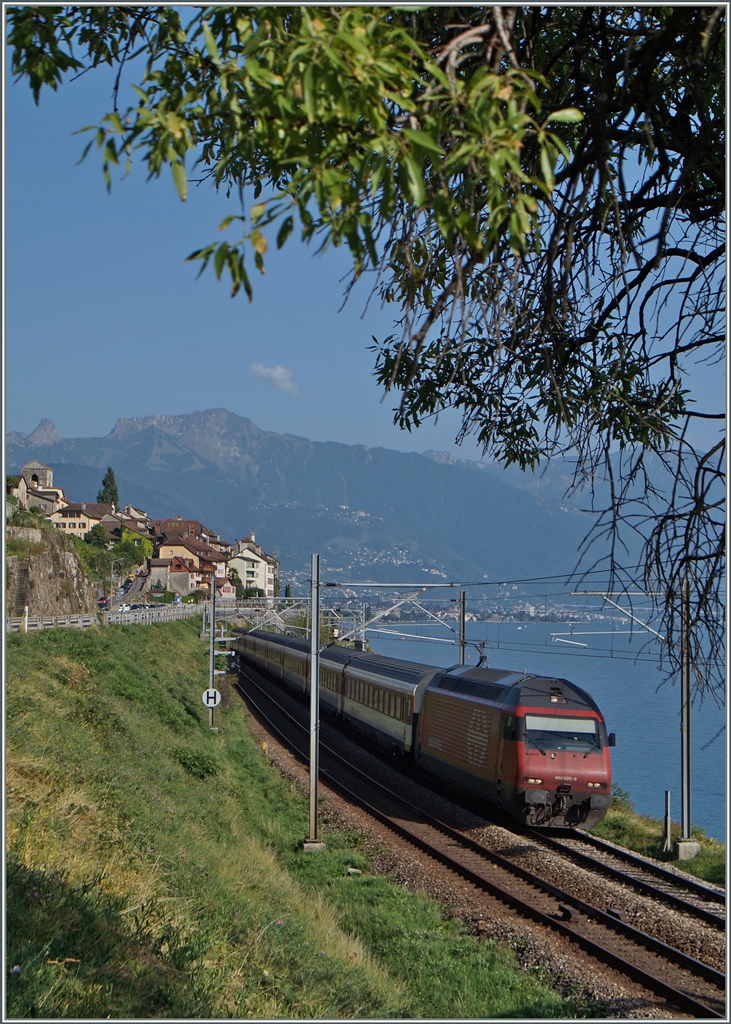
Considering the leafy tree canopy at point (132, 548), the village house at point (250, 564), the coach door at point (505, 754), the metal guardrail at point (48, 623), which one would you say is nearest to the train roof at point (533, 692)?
the coach door at point (505, 754)

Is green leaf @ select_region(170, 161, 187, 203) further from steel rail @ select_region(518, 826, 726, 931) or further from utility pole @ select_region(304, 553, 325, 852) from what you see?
utility pole @ select_region(304, 553, 325, 852)

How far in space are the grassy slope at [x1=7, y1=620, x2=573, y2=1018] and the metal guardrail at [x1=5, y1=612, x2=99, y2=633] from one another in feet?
25.4

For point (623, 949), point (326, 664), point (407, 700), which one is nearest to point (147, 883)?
point (623, 949)

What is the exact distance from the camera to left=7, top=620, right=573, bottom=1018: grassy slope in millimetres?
6488

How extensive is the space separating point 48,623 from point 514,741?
72.6 ft

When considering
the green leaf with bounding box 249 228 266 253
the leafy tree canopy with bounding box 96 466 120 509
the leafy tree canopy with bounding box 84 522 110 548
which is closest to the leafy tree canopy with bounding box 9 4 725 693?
the green leaf with bounding box 249 228 266 253

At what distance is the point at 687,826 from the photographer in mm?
18328

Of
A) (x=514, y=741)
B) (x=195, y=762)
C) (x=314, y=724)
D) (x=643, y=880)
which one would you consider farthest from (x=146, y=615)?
(x=643, y=880)

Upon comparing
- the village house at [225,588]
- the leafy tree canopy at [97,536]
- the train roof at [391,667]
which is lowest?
the village house at [225,588]

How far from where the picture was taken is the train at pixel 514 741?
689 inches

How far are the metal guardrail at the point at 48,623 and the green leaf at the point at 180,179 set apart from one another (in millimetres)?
A: 26429

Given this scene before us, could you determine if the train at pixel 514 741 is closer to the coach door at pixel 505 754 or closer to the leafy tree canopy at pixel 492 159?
the coach door at pixel 505 754

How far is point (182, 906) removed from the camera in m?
9.12

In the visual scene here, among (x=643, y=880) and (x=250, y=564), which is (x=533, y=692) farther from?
(x=250, y=564)
